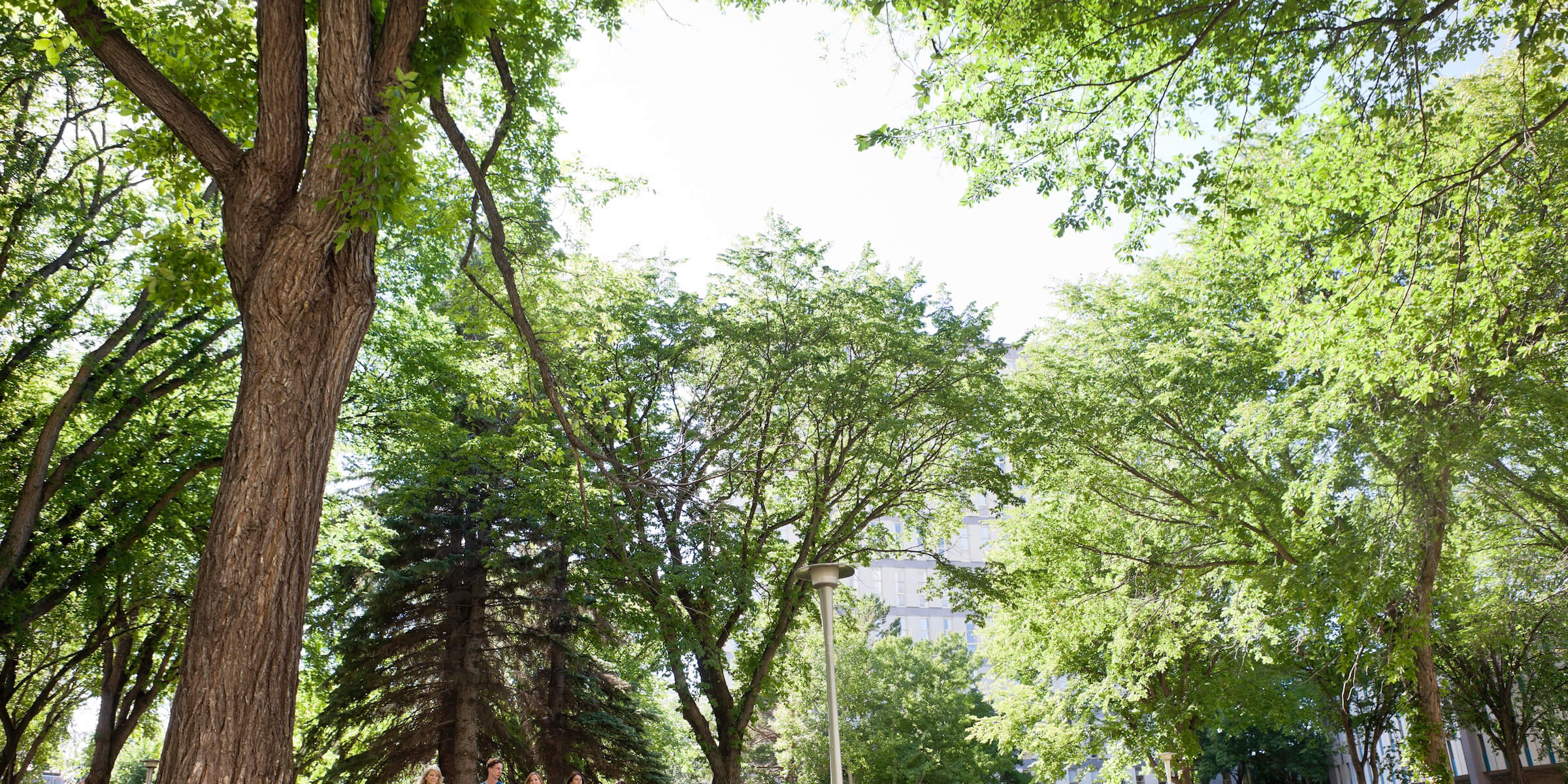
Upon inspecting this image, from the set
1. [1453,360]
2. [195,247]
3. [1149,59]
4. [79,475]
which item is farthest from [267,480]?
[79,475]

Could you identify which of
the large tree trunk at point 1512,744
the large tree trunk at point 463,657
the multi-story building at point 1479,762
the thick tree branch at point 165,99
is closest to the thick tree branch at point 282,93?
the thick tree branch at point 165,99

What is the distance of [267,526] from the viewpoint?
14.4 feet

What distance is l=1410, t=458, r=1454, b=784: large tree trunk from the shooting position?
44.2ft

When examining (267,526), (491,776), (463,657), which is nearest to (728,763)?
(463,657)

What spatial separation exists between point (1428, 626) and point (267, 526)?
53.9 feet

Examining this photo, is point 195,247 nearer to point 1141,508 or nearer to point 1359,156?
point 1359,156

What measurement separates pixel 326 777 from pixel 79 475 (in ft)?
22.5

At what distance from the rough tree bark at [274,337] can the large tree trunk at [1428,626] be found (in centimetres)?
1361

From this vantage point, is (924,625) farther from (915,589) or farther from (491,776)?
(491,776)

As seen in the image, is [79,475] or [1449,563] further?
[1449,563]

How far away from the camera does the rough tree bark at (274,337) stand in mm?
4148

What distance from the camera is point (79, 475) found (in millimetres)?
14703

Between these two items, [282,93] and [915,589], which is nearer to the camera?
[282,93]

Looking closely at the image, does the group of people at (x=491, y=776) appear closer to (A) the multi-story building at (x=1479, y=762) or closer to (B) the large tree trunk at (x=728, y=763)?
(B) the large tree trunk at (x=728, y=763)
